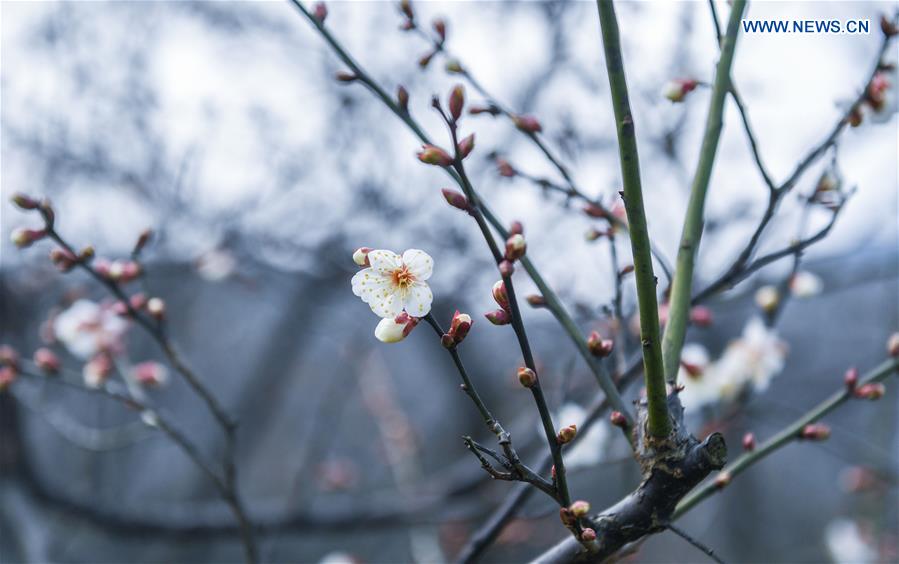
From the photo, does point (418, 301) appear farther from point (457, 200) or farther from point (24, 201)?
point (24, 201)

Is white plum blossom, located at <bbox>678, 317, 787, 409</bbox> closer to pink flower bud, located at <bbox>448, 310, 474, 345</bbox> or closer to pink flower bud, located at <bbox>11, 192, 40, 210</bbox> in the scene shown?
pink flower bud, located at <bbox>448, 310, 474, 345</bbox>

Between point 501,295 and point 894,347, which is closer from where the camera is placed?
point 501,295

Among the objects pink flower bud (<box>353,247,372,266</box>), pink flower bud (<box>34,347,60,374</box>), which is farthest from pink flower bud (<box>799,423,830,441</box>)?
pink flower bud (<box>34,347,60,374</box>)

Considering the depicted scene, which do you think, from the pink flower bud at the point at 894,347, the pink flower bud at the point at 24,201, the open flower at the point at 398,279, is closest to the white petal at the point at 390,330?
the open flower at the point at 398,279

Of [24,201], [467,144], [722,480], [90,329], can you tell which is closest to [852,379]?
[722,480]

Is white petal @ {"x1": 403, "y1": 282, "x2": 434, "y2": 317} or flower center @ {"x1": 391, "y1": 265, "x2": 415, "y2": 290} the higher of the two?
flower center @ {"x1": 391, "y1": 265, "x2": 415, "y2": 290}

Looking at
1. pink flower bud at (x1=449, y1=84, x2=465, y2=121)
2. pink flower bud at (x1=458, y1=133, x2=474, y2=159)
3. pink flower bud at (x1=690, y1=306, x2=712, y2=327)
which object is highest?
pink flower bud at (x1=690, y1=306, x2=712, y2=327)
